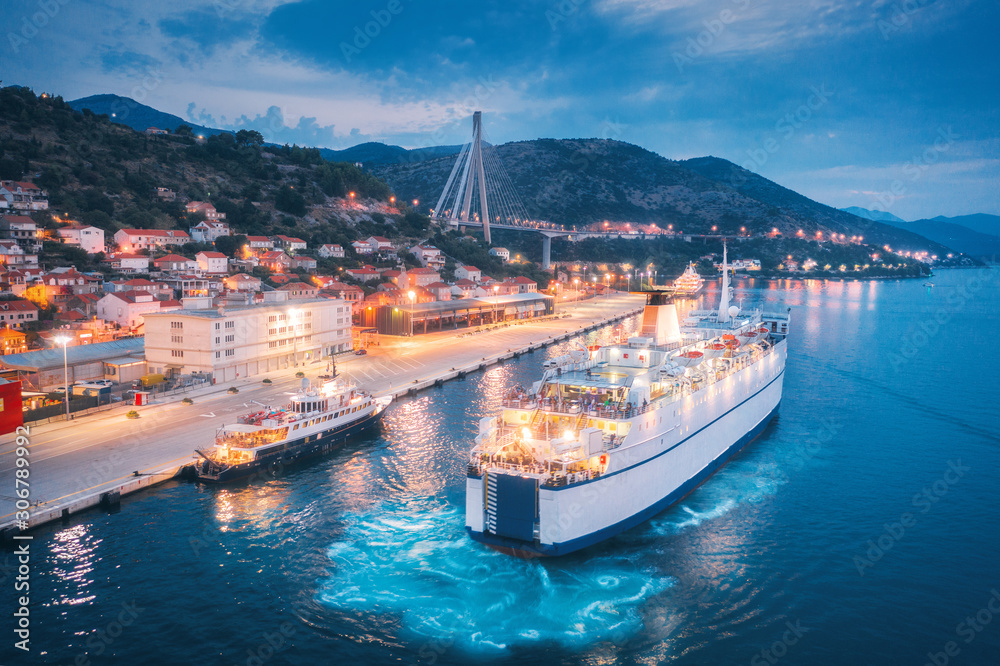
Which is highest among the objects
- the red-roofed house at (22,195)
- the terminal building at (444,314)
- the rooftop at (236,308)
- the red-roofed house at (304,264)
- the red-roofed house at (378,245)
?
the red-roofed house at (22,195)

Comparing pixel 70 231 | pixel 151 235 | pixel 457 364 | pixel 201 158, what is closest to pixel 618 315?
pixel 457 364

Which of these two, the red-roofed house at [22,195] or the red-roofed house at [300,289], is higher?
the red-roofed house at [22,195]

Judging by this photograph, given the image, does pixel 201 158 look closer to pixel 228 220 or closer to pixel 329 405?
pixel 228 220

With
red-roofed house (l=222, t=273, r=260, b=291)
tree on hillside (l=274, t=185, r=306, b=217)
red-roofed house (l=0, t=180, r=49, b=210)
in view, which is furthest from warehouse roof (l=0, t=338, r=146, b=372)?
tree on hillside (l=274, t=185, r=306, b=217)

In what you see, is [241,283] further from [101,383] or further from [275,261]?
[101,383]

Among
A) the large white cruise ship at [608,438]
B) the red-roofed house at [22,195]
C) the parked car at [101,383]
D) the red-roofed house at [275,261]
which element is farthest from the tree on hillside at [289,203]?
the large white cruise ship at [608,438]

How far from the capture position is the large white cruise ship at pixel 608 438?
16.3 m

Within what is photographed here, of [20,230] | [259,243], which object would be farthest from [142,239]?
[259,243]

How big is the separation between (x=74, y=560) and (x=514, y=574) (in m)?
12.1

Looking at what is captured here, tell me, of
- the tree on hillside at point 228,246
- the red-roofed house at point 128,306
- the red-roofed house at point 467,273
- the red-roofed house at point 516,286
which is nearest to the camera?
the red-roofed house at point 128,306

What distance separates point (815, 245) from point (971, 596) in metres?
200

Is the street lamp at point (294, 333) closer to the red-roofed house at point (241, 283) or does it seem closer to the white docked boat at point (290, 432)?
the white docked boat at point (290, 432)

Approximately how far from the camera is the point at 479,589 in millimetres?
15469

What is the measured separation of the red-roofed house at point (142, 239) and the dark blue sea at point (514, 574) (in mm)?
49579
